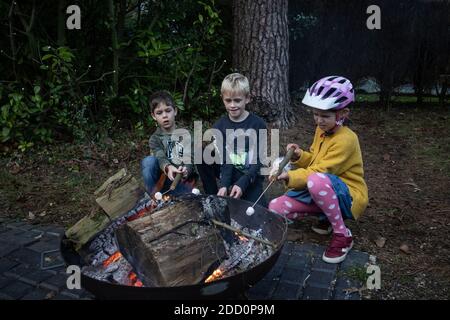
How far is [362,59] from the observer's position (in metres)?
6.81

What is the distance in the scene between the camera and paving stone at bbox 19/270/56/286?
2.70 meters

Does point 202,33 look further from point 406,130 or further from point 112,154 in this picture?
point 406,130

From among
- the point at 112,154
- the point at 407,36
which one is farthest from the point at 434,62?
the point at 112,154

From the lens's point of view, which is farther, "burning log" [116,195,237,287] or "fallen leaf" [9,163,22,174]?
"fallen leaf" [9,163,22,174]

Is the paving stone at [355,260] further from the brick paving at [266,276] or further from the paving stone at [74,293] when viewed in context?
the paving stone at [74,293]

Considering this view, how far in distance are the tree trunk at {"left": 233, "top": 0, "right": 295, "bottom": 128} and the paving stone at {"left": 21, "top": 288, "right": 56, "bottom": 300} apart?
356 centimetres

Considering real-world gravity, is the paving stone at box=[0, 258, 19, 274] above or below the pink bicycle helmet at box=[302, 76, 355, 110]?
below

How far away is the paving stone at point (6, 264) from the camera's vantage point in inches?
112

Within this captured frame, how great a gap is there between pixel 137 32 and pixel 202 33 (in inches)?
33.7

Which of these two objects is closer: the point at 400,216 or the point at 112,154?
the point at 400,216

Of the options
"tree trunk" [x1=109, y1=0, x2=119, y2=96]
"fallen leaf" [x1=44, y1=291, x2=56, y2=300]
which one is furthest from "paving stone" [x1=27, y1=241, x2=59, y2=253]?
"tree trunk" [x1=109, y1=0, x2=119, y2=96]

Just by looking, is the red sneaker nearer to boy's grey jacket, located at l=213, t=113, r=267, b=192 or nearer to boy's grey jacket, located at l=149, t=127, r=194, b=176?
boy's grey jacket, located at l=213, t=113, r=267, b=192

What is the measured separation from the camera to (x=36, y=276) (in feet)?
9.05
